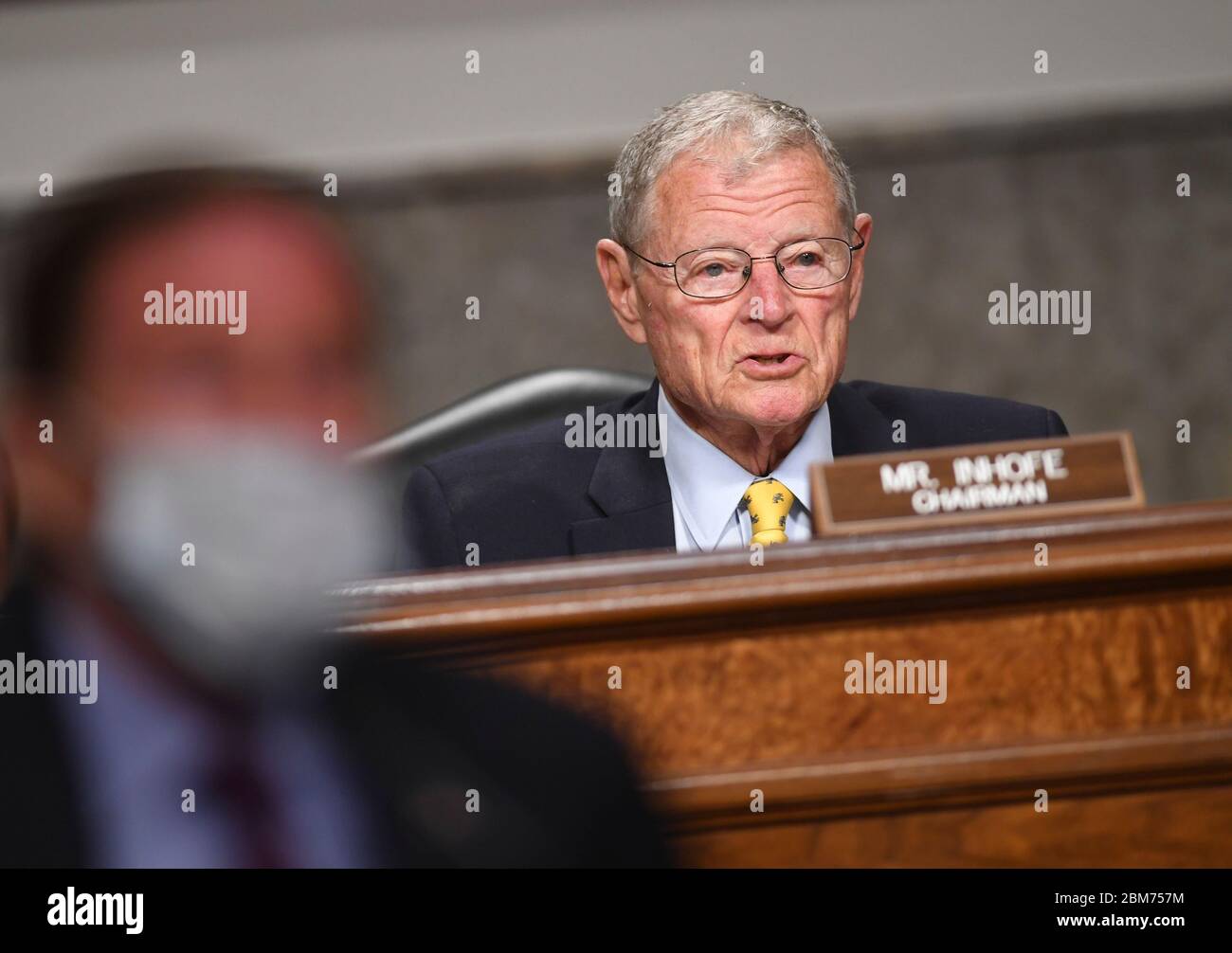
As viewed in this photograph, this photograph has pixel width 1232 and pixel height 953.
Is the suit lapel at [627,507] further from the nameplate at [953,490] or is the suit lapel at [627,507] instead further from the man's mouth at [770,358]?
the nameplate at [953,490]

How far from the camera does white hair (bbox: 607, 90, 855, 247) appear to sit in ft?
4.68

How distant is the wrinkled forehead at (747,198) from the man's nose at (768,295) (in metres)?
0.03

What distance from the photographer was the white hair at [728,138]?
1427 millimetres

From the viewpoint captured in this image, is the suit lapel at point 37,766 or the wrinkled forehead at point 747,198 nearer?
the suit lapel at point 37,766

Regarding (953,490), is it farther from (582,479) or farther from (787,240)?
(582,479)

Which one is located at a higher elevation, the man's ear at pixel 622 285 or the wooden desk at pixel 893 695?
the man's ear at pixel 622 285

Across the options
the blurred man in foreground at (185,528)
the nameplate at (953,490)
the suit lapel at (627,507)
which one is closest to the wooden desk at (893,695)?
the nameplate at (953,490)

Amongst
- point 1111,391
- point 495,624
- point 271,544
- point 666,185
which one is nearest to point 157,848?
point 271,544

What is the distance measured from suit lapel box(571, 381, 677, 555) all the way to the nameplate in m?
0.32

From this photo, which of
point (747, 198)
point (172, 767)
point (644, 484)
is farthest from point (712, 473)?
point (172, 767)

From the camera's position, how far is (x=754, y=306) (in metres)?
1.38
